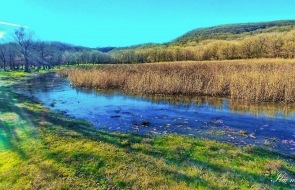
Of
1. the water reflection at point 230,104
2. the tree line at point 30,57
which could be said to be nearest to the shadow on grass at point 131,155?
the water reflection at point 230,104

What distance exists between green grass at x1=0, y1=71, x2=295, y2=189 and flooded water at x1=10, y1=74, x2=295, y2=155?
1.32 m

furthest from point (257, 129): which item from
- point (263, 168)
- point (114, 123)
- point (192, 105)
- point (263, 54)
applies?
point (263, 54)

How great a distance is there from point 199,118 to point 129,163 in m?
6.50

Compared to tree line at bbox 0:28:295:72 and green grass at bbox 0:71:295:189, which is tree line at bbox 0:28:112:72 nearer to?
tree line at bbox 0:28:295:72

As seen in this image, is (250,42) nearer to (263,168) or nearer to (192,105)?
(192,105)

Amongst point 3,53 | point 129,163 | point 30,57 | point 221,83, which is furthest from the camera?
point 30,57

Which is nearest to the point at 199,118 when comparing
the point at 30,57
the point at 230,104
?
the point at 230,104

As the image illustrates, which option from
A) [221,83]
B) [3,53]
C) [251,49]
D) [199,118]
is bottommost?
[199,118]

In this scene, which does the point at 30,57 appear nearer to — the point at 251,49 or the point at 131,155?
the point at 251,49

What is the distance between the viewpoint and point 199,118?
11.0 metres

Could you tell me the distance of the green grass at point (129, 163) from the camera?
14.8 feet

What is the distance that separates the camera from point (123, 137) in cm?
757

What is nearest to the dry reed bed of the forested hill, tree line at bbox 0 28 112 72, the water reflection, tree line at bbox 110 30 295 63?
the water reflection

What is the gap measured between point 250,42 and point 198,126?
154 ft
